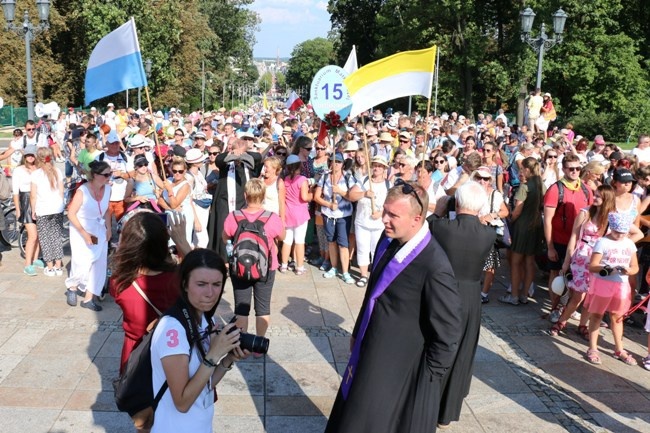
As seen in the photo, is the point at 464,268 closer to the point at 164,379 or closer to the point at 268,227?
the point at 268,227

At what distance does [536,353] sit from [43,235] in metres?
6.27

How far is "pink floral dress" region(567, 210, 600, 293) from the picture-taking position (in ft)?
22.4

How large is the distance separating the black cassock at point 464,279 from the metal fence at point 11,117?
135 feet

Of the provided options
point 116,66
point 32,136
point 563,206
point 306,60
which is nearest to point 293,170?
point 116,66

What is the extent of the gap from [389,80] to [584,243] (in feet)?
10.3

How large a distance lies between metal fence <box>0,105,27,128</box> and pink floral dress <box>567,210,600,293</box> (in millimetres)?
40460

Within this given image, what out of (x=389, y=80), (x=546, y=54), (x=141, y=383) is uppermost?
(x=546, y=54)

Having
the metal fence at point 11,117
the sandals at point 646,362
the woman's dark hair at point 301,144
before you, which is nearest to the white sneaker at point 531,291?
the sandals at point 646,362

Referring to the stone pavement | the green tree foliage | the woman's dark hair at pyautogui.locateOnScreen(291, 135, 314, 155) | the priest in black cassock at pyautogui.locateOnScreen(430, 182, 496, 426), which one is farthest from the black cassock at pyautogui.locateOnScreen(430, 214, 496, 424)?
the green tree foliage

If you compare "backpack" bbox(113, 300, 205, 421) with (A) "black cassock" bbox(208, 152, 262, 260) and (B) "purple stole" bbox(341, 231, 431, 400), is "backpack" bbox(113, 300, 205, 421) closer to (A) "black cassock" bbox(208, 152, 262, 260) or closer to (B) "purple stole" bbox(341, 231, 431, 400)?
(B) "purple stole" bbox(341, 231, 431, 400)

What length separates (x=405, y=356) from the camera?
3621 mm

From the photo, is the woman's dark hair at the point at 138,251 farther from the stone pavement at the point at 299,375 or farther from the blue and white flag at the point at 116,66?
the blue and white flag at the point at 116,66

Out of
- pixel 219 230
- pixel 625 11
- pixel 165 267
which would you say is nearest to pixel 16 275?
pixel 219 230

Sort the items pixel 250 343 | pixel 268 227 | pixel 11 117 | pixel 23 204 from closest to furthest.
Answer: pixel 250 343 → pixel 268 227 → pixel 23 204 → pixel 11 117
